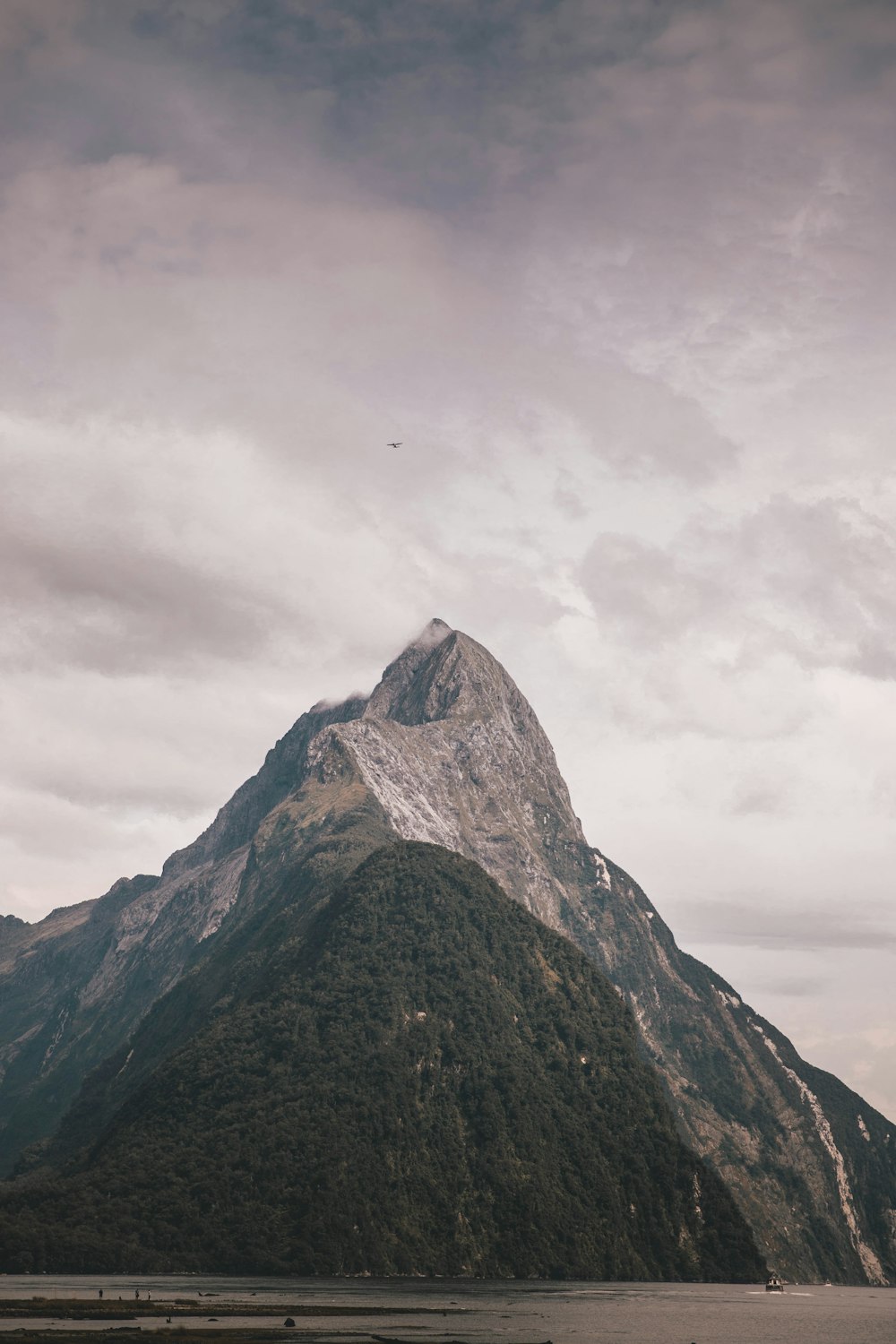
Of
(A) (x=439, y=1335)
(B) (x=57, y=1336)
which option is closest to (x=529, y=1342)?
(A) (x=439, y=1335)

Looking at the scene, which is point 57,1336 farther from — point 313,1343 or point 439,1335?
point 439,1335

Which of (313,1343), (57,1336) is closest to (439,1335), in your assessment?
(313,1343)

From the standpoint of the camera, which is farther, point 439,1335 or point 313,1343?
point 439,1335

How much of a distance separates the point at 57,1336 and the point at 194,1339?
18145mm

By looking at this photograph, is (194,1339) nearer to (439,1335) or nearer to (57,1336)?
(57,1336)

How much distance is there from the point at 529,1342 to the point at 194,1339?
5062 centimetres

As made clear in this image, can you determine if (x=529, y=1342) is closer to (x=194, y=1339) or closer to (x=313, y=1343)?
(x=313, y=1343)

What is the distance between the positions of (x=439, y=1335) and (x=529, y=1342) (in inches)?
516

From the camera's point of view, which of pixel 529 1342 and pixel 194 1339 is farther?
pixel 529 1342

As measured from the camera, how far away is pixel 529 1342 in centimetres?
19712

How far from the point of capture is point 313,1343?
176375mm

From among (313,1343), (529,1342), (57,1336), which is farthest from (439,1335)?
(57,1336)

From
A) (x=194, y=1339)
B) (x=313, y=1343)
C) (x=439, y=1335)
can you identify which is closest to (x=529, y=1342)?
(x=439, y=1335)

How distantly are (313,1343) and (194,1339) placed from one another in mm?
15616
